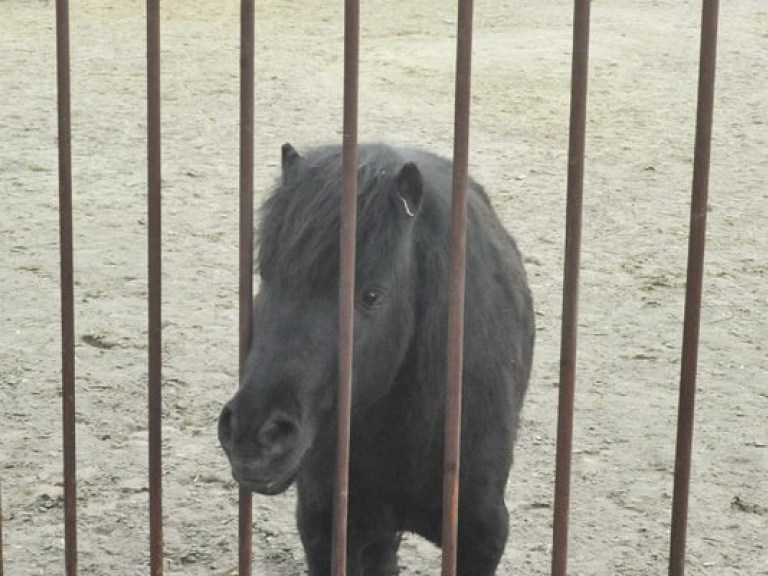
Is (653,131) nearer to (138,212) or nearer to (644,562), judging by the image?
(138,212)

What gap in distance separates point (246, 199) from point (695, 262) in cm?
77

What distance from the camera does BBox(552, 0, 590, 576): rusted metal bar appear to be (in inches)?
85.0

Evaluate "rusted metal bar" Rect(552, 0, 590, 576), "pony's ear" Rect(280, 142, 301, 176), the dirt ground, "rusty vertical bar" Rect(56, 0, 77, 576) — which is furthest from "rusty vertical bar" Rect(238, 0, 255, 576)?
the dirt ground

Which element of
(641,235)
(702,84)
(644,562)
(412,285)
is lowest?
(644,562)

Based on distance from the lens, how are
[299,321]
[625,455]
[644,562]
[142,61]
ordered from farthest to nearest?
[142,61]
[625,455]
[644,562]
[299,321]

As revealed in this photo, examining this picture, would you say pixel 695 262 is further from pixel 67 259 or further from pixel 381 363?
pixel 67 259

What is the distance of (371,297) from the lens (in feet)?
9.73

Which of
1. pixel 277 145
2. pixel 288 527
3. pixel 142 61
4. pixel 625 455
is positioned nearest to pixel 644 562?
pixel 625 455

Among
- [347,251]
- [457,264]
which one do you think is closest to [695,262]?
[457,264]

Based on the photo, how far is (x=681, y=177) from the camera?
7895mm

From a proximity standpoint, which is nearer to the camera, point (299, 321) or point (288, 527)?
point (299, 321)

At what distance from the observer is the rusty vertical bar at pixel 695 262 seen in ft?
7.01

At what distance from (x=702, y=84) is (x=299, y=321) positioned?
1038 mm

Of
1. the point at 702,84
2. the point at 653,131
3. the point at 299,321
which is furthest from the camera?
the point at 653,131
